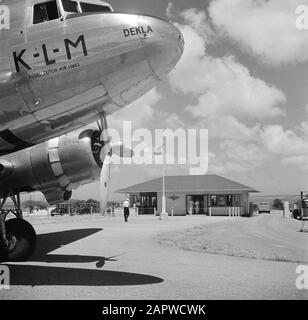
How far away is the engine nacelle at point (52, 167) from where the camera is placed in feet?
36.6

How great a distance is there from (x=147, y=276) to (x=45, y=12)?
5.43 m

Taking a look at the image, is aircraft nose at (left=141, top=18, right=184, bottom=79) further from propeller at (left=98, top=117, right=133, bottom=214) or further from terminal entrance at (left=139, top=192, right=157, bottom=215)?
terminal entrance at (left=139, top=192, right=157, bottom=215)

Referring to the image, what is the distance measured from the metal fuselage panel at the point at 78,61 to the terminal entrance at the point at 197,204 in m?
47.9

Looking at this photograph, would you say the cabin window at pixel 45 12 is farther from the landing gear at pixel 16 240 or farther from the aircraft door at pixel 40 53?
the landing gear at pixel 16 240

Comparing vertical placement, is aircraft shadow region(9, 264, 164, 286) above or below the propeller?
below

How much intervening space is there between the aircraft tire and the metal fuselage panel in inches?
168

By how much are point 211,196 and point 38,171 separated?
44.9 meters

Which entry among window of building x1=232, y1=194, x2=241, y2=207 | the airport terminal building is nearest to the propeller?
the airport terminal building

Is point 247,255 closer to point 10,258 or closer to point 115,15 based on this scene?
point 10,258

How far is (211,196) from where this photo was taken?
55.1 metres

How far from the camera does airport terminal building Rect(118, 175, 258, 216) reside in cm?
5221
